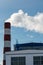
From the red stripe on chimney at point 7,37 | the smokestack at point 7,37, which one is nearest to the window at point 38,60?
the smokestack at point 7,37

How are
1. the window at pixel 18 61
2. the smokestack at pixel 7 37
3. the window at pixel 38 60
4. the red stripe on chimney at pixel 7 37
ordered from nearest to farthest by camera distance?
the window at pixel 38 60
the window at pixel 18 61
the smokestack at pixel 7 37
the red stripe on chimney at pixel 7 37

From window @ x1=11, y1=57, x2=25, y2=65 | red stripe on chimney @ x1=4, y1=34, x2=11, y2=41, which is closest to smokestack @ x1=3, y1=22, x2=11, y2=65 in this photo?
red stripe on chimney @ x1=4, y1=34, x2=11, y2=41

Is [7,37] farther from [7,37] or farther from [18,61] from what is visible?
[18,61]

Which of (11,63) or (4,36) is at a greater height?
(4,36)

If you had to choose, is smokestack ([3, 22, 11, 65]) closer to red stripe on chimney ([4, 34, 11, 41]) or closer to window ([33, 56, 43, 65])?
red stripe on chimney ([4, 34, 11, 41])

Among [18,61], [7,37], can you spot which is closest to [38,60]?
[18,61]

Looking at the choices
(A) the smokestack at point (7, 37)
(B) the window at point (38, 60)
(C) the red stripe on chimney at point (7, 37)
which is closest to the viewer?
(B) the window at point (38, 60)

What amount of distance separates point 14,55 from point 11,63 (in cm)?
113

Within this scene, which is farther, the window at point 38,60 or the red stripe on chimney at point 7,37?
the red stripe on chimney at point 7,37

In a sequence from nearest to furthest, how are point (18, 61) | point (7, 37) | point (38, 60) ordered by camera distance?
point (38, 60), point (18, 61), point (7, 37)

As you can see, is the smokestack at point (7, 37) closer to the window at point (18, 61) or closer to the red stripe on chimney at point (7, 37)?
the red stripe on chimney at point (7, 37)

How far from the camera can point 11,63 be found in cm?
2328

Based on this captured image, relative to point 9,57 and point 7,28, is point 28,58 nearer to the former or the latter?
point 9,57

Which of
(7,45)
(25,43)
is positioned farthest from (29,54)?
(25,43)
